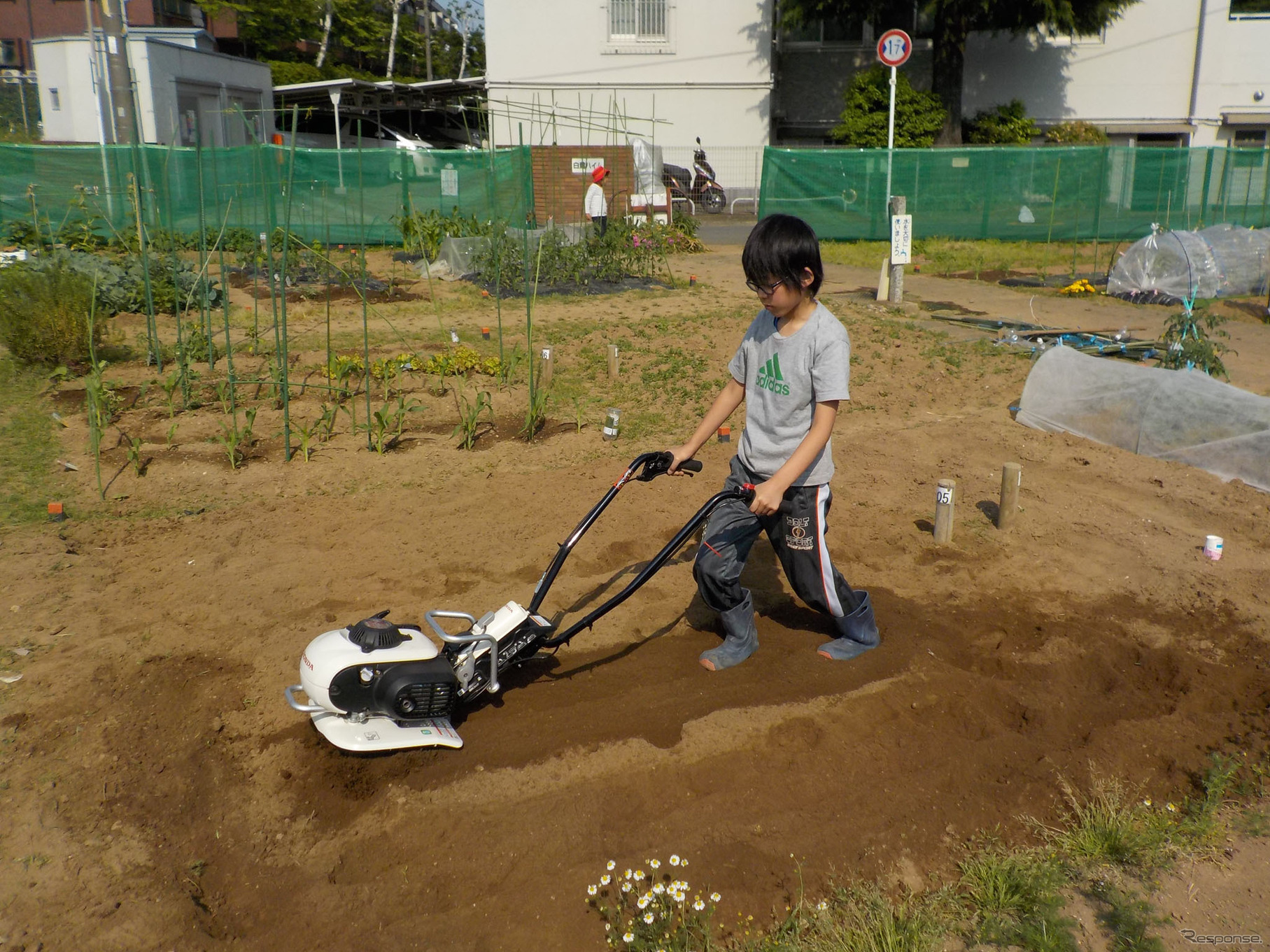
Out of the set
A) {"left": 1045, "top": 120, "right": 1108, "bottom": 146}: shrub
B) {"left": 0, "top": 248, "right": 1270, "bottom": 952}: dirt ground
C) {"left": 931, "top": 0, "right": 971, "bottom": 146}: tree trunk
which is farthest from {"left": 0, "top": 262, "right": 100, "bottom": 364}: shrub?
{"left": 1045, "top": 120, "right": 1108, "bottom": 146}: shrub

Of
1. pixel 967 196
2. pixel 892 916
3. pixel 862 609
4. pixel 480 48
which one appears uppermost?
pixel 480 48

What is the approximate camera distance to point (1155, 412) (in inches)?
262

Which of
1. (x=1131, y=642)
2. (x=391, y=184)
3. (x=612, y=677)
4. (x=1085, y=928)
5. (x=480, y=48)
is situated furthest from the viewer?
(x=480, y=48)

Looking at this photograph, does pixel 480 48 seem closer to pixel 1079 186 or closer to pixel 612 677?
pixel 1079 186

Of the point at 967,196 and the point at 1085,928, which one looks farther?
the point at 967,196

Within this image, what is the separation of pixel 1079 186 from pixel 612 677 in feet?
58.7

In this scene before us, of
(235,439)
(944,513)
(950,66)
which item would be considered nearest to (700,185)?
(950,66)

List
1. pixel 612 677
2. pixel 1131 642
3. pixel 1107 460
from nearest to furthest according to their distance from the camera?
pixel 612 677, pixel 1131 642, pixel 1107 460

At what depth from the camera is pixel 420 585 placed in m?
4.79

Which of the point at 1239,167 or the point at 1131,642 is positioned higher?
the point at 1239,167

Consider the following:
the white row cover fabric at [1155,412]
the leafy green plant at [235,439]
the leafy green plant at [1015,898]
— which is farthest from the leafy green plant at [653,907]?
the white row cover fabric at [1155,412]

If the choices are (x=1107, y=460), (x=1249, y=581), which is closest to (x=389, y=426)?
(x=1107, y=460)

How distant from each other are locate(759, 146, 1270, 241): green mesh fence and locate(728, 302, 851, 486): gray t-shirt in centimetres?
1585

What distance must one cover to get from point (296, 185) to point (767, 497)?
1565cm
